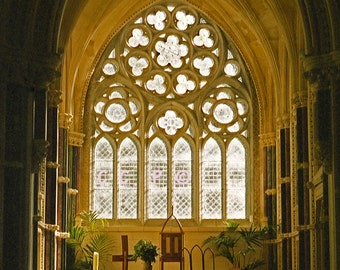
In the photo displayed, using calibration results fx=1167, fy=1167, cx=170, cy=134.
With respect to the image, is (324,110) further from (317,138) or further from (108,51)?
(108,51)

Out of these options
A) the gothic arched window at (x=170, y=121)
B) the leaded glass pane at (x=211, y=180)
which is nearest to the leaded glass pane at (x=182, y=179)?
the gothic arched window at (x=170, y=121)

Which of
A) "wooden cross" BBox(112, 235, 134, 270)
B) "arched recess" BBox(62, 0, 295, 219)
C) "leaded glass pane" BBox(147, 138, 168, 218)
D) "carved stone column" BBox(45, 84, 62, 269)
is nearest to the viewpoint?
"carved stone column" BBox(45, 84, 62, 269)

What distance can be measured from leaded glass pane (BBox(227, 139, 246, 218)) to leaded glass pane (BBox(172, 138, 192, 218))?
1.14 meters

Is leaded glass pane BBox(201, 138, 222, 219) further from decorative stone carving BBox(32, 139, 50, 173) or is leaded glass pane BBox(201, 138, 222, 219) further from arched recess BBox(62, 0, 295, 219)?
decorative stone carving BBox(32, 139, 50, 173)

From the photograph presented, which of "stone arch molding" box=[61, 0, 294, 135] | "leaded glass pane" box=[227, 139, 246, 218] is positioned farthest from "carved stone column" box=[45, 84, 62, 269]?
"leaded glass pane" box=[227, 139, 246, 218]

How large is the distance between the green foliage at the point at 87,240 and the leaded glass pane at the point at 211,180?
9.99ft

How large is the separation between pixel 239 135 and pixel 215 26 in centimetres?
335

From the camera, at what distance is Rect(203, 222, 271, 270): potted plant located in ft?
105

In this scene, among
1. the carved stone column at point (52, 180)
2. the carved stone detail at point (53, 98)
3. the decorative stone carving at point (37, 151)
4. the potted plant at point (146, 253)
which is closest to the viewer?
the decorative stone carving at point (37, 151)

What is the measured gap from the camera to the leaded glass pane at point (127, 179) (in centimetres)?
3391

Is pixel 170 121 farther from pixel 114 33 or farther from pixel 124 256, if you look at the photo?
pixel 124 256

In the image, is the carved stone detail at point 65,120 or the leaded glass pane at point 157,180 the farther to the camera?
the leaded glass pane at point 157,180

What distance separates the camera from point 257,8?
31.4 m

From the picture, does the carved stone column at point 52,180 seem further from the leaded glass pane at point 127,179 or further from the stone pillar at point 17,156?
the stone pillar at point 17,156
